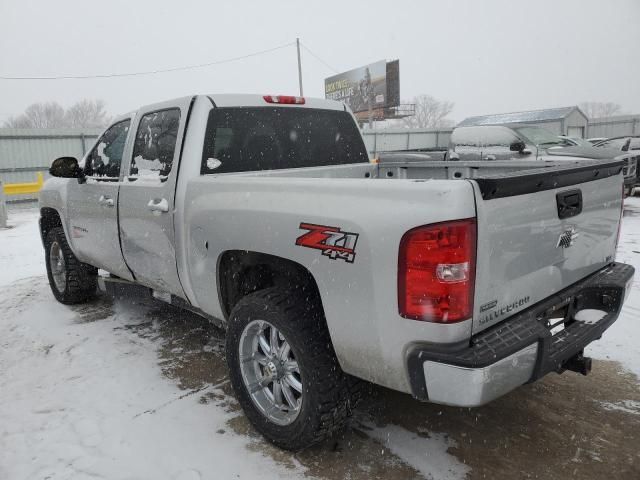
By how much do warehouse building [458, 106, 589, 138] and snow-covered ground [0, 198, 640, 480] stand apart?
26.9 meters

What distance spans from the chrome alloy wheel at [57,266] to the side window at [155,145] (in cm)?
199

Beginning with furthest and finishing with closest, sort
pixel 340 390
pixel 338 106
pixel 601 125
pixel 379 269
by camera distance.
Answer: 1. pixel 601 125
2. pixel 338 106
3. pixel 340 390
4. pixel 379 269

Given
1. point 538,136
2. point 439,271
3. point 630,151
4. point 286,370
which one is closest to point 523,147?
point 538,136

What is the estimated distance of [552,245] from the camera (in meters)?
2.27

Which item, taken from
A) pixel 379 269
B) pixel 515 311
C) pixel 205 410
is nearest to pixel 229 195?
pixel 379 269

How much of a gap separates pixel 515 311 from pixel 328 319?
0.82 meters

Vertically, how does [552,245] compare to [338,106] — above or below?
below

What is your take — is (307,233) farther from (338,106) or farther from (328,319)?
(338,106)

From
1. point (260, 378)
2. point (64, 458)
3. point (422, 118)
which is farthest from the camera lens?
point (422, 118)

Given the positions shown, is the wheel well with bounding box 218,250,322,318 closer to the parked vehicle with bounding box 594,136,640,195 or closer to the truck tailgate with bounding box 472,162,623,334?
the truck tailgate with bounding box 472,162,623,334

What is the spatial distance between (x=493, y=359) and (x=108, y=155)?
362 centimetres

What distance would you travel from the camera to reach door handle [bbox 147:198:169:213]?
124 inches

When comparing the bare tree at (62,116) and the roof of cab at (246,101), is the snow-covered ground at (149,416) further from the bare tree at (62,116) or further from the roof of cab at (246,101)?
the bare tree at (62,116)

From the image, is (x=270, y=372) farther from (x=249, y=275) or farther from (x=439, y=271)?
(x=439, y=271)
